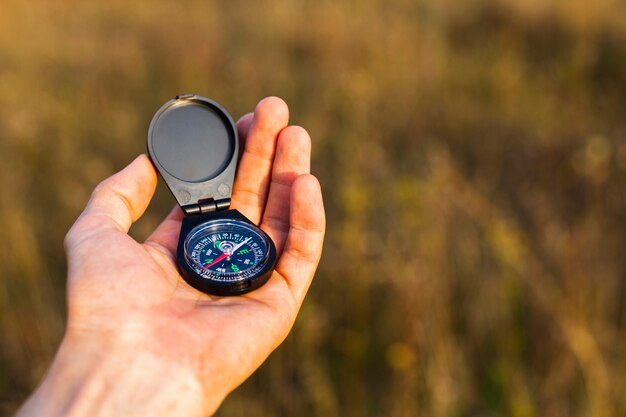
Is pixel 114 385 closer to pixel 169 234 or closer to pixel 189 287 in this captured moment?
pixel 189 287

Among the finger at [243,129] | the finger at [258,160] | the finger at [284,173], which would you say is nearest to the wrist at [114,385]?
the finger at [284,173]

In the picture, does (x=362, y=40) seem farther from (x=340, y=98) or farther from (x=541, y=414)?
(x=541, y=414)

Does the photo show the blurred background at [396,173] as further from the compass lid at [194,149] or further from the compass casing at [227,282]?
the compass casing at [227,282]

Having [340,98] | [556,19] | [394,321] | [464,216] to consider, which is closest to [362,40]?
[340,98]

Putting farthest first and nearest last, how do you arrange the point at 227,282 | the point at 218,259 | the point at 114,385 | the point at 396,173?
the point at 396,173 < the point at 218,259 < the point at 227,282 < the point at 114,385

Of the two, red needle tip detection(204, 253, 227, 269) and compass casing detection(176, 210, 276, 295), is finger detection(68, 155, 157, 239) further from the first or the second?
red needle tip detection(204, 253, 227, 269)

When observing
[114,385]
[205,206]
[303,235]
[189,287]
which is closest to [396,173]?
[205,206]
